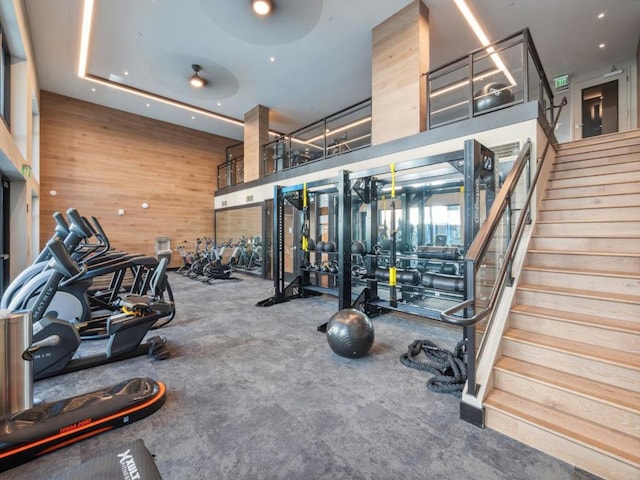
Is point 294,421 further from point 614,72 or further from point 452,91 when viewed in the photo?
point 614,72

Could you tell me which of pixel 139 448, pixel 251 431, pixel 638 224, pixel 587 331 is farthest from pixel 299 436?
pixel 638 224

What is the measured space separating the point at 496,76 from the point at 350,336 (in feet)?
27.3

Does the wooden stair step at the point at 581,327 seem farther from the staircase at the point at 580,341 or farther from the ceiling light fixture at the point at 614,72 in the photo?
the ceiling light fixture at the point at 614,72

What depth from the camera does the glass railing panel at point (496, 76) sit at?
446cm

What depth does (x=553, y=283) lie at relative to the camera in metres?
2.73

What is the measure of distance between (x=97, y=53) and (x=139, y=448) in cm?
874

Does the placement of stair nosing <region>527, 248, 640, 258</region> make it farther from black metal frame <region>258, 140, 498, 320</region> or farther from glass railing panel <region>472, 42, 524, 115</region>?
glass railing panel <region>472, 42, 524, 115</region>

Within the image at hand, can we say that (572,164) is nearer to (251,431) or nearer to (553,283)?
(553,283)

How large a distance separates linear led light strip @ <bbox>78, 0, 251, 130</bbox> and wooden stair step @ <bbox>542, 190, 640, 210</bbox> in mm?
8317

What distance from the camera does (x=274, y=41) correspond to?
20.3 ft

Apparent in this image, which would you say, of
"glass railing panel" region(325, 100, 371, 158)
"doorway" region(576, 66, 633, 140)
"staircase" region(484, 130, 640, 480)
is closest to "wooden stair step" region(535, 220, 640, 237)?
"staircase" region(484, 130, 640, 480)

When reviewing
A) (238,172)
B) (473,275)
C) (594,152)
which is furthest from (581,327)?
(238,172)

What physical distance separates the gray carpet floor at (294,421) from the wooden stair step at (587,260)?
143 centimetres

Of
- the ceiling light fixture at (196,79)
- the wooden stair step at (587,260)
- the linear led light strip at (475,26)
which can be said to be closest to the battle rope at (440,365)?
the wooden stair step at (587,260)
